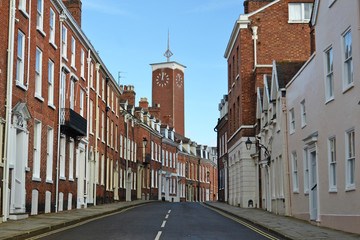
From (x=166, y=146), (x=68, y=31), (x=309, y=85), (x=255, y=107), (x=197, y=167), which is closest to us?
(x=309, y=85)

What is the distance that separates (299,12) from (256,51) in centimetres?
435

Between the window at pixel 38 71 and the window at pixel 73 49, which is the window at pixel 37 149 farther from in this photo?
the window at pixel 73 49

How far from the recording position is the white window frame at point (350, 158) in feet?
53.2

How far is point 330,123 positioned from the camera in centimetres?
1825

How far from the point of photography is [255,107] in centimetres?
3569

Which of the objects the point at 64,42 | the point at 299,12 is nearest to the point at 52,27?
the point at 64,42

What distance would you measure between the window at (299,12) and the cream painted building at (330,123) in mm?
14441

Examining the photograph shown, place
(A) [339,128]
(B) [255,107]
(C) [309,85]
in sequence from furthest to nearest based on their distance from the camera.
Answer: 1. (B) [255,107]
2. (C) [309,85]
3. (A) [339,128]

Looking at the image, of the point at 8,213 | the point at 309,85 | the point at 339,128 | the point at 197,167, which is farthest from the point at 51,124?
the point at 197,167

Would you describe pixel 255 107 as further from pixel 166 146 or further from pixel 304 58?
pixel 166 146

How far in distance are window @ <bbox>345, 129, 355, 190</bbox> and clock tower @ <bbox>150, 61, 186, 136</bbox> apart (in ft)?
269

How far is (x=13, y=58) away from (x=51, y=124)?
5.90 m

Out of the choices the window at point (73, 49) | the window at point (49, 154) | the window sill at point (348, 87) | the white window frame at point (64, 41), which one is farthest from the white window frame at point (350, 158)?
the window at point (73, 49)

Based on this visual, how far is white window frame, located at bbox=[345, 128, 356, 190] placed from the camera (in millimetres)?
16219
